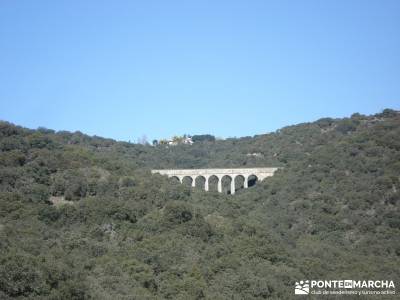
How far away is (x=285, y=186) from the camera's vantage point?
74375 millimetres

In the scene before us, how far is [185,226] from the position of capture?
156 feet

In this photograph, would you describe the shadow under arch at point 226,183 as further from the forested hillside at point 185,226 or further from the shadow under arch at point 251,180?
the forested hillside at point 185,226

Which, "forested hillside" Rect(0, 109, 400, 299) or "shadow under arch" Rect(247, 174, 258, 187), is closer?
"forested hillside" Rect(0, 109, 400, 299)

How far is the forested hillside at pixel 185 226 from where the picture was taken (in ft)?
120

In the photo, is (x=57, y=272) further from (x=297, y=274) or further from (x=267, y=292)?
(x=297, y=274)

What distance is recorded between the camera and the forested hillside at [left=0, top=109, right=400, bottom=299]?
120 feet

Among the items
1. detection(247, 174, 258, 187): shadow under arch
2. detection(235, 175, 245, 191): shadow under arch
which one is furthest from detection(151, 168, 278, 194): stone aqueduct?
detection(235, 175, 245, 191): shadow under arch

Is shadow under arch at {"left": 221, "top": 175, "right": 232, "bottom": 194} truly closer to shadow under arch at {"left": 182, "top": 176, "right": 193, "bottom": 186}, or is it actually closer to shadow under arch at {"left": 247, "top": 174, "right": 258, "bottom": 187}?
shadow under arch at {"left": 247, "top": 174, "right": 258, "bottom": 187}

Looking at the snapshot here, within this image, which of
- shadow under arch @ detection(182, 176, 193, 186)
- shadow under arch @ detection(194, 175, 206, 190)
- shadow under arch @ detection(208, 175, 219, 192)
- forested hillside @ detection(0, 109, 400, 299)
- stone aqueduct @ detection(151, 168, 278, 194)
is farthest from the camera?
shadow under arch @ detection(194, 175, 206, 190)

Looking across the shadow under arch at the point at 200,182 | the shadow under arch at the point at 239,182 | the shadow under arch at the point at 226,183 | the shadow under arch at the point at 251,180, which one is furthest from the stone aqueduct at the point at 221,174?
the shadow under arch at the point at 226,183

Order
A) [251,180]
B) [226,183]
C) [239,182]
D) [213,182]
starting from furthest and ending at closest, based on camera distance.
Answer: [226,183]
[213,182]
[239,182]
[251,180]

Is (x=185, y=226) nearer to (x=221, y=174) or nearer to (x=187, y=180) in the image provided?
(x=221, y=174)

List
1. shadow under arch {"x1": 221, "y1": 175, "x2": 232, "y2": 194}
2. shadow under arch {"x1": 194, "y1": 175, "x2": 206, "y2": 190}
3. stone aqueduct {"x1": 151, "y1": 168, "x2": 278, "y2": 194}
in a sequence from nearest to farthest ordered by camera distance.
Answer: stone aqueduct {"x1": 151, "y1": 168, "x2": 278, "y2": 194} < shadow under arch {"x1": 221, "y1": 175, "x2": 232, "y2": 194} < shadow under arch {"x1": 194, "y1": 175, "x2": 206, "y2": 190}

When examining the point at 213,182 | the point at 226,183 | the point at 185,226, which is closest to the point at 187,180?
the point at 213,182
